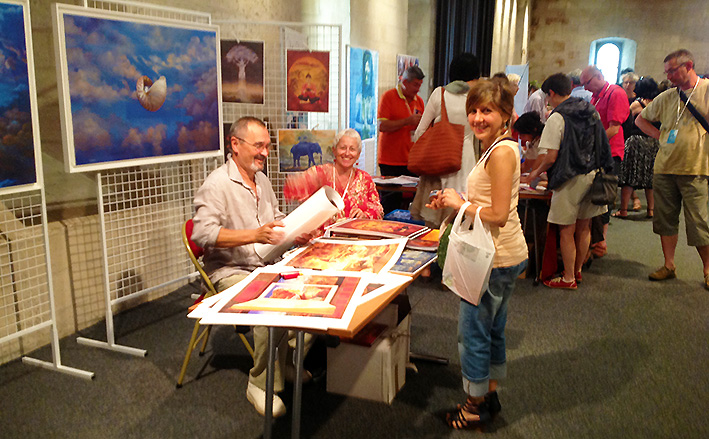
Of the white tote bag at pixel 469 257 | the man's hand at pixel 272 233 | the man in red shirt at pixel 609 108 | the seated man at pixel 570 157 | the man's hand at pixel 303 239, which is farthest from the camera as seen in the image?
the man in red shirt at pixel 609 108

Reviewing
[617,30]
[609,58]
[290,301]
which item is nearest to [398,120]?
[290,301]

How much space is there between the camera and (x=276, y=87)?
4375mm

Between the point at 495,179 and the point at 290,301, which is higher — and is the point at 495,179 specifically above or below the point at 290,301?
above

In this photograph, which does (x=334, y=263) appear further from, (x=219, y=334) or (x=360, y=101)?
(x=360, y=101)

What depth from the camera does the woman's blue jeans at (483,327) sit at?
2141mm

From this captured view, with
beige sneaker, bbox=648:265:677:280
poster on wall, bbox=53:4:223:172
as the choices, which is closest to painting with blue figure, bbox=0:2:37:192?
poster on wall, bbox=53:4:223:172

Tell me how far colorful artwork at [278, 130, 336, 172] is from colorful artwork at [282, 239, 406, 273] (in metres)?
1.56

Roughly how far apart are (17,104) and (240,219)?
1070 millimetres

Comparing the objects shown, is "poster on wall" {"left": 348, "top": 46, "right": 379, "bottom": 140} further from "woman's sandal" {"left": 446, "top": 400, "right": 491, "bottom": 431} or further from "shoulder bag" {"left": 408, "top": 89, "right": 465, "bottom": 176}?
"woman's sandal" {"left": 446, "top": 400, "right": 491, "bottom": 431}

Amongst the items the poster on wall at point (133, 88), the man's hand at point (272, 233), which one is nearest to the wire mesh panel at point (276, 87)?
the poster on wall at point (133, 88)

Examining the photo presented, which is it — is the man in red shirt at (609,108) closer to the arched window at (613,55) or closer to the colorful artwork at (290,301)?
the colorful artwork at (290,301)

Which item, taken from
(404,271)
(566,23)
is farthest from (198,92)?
(566,23)

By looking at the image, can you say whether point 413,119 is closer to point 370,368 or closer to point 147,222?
point 147,222

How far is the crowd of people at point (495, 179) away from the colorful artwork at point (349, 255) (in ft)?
0.40
